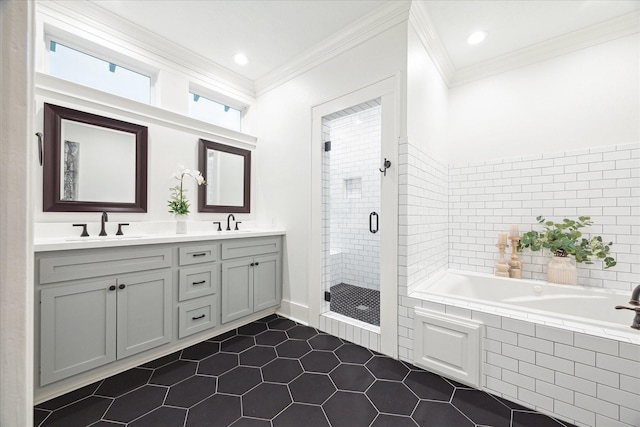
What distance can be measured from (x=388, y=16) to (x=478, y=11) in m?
0.72

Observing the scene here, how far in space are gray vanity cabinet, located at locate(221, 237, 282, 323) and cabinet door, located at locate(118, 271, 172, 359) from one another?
49cm

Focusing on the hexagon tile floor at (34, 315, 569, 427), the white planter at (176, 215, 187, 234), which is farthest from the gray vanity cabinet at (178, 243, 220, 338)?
the white planter at (176, 215, 187, 234)

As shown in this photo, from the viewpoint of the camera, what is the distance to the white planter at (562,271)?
220 cm

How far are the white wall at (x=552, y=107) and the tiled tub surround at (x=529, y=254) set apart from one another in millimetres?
140

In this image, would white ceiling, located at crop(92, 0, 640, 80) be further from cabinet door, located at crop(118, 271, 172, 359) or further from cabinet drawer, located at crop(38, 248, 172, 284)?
cabinet door, located at crop(118, 271, 172, 359)

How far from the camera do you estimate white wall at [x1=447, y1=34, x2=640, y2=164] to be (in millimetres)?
2117

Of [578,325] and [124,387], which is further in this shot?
[124,387]

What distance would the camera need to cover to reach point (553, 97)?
7.85 ft

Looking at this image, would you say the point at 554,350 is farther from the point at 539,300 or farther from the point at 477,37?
the point at 477,37

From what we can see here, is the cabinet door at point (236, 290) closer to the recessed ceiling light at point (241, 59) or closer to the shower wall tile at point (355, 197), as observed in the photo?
the shower wall tile at point (355, 197)

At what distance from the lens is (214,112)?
305 centimetres

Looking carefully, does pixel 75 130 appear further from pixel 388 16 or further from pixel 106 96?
pixel 388 16

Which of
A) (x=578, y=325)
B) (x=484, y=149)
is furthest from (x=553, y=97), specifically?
(x=578, y=325)

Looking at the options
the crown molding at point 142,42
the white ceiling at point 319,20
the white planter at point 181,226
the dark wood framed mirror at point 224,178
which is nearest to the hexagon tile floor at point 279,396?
the white planter at point 181,226
